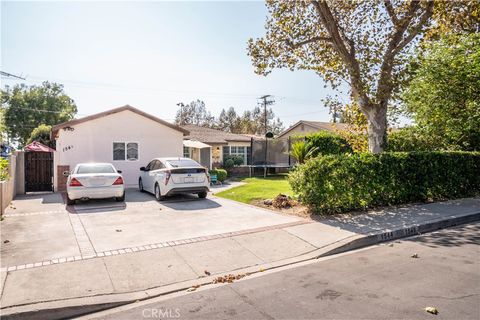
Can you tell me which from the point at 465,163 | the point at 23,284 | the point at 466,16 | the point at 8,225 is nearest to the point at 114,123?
the point at 8,225

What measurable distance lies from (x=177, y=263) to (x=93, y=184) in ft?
21.1

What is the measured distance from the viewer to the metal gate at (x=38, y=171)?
45.4 feet

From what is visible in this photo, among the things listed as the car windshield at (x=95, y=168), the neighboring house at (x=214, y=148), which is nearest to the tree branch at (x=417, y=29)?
the car windshield at (x=95, y=168)

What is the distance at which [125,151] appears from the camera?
16.2 metres

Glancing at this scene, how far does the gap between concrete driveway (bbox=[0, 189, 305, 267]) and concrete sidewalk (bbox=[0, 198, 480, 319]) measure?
514 millimetres

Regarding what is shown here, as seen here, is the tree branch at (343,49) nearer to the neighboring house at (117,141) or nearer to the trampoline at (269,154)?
the neighboring house at (117,141)

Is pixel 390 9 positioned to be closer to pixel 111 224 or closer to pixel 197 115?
pixel 111 224

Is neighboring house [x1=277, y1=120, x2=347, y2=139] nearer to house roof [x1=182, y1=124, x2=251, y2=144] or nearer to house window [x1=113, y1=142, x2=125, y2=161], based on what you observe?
house roof [x1=182, y1=124, x2=251, y2=144]

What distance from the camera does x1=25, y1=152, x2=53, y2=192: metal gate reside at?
13852 millimetres

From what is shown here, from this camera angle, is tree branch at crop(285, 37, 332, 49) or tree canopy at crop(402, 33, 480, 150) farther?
tree canopy at crop(402, 33, 480, 150)

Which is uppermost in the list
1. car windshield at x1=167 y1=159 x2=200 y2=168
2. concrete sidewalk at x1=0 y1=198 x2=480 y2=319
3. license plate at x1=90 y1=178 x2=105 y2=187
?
car windshield at x1=167 y1=159 x2=200 y2=168

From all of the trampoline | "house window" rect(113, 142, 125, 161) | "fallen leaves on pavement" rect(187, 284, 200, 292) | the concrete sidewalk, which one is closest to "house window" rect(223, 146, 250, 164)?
the trampoline

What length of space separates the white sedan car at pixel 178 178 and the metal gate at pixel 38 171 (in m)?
5.85

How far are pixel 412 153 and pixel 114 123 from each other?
13.3 meters
